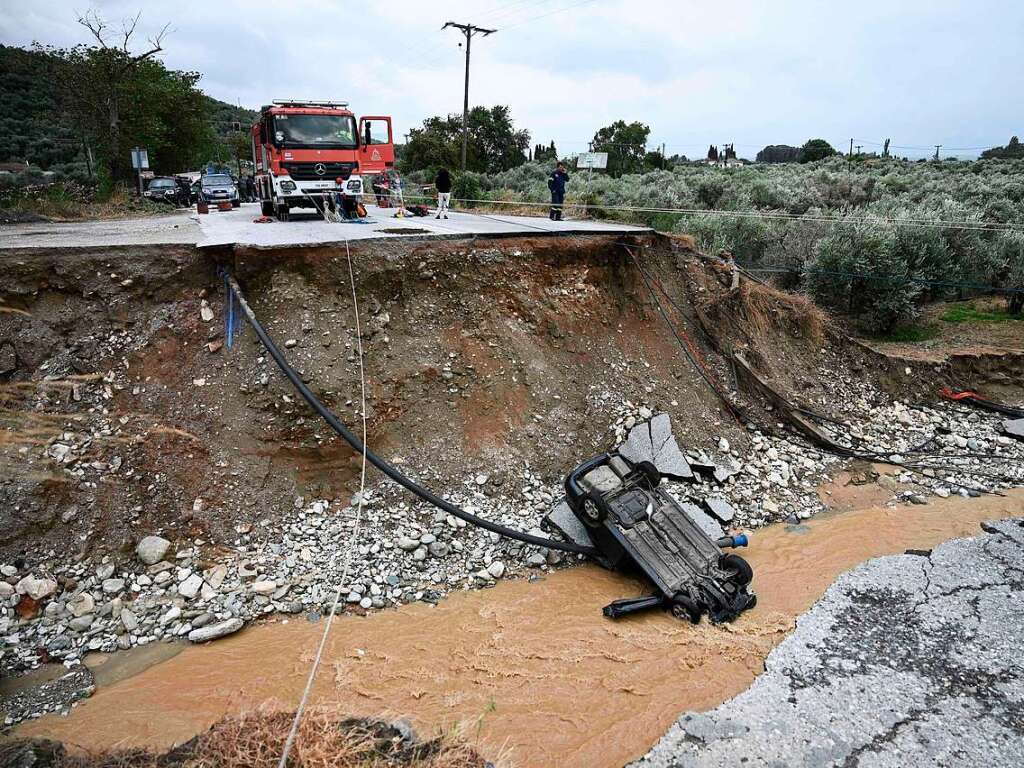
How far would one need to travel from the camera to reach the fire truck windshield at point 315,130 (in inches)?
528

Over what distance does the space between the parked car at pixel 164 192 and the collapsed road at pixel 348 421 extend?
15.2m

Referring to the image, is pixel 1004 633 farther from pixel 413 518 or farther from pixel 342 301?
pixel 342 301

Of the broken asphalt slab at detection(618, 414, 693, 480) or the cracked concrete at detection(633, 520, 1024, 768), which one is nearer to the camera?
the cracked concrete at detection(633, 520, 1024, 768)

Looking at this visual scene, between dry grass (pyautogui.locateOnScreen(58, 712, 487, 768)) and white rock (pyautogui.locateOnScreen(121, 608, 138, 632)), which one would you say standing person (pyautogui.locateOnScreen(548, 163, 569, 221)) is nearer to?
white rock (pyautogui.locateOnScreen(121, 608, 138, 632))

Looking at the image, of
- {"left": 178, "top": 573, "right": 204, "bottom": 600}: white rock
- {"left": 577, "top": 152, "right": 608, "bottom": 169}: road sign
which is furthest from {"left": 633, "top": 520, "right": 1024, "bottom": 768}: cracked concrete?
{"left": 577, "top": 152, "right": 608, "bottom": 169}: road sign

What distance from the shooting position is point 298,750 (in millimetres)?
3811

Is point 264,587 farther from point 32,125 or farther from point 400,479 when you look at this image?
point 32,125

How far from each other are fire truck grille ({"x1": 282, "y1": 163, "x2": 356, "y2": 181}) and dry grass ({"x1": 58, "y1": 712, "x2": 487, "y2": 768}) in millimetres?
12092

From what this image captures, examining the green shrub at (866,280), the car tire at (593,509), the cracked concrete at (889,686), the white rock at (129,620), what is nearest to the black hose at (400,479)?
the car tire at (593,509)

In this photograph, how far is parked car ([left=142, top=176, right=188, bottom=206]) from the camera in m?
21.3

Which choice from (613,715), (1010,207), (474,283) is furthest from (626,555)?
(1010,207)

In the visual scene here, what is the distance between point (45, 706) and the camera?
515cm

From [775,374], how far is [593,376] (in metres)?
3.61

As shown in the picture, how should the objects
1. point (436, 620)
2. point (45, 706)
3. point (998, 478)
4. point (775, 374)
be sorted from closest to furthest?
1. point (45, 706)
2. point (436, 620)
3. point (998, 478)
4. point (775, 374)
